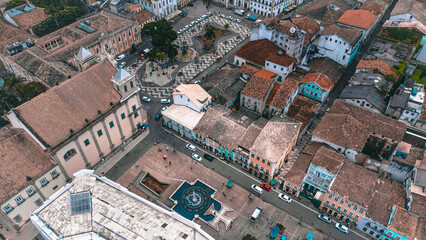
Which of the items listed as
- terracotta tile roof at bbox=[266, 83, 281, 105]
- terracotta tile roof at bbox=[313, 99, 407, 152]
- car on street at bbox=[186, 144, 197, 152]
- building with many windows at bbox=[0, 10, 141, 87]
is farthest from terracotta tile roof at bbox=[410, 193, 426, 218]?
building with many windows at bbox=[0, 10, 141, 87]

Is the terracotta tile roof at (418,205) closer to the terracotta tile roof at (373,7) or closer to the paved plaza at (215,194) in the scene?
Result: the paved plaza at (215,194)

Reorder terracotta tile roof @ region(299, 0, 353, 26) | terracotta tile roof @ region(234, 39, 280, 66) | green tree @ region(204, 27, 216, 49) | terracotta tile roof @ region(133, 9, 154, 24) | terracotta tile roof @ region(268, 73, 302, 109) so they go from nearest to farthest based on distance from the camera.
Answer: terracotta tile roof @ region(268, 73, 302, 109)
terracotta tile roof @ region(234, 39, 280, 66)
green tree @ region(204, 27, 216, 49)
terracotta tile roof @ region(299, 0, 353, 26)
terracotta tile roof @ region(133, 9, 154, 24)

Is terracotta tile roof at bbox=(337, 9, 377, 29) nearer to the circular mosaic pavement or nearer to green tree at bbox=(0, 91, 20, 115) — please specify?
the circular mosaic pavement

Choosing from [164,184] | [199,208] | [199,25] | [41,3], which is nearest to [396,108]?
[199,208]

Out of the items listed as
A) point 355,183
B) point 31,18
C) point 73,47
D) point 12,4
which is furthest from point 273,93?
point 12,4

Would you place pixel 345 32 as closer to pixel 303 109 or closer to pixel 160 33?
pixel 303 109

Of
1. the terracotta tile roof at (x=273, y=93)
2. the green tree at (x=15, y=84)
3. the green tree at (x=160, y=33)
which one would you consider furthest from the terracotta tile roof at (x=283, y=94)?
the green tree at (x=15, y=84)

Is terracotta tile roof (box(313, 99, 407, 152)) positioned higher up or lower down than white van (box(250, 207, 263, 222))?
higher up
